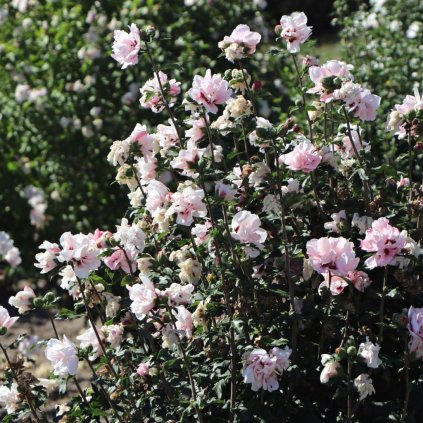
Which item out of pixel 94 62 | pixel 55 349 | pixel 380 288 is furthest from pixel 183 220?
pixel 94 62

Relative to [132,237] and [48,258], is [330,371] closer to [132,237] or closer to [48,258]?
[132,237]

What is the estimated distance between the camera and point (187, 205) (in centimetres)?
214

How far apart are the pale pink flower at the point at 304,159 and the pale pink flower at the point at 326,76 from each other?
20 cm

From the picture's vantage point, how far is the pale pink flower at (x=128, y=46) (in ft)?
7.92

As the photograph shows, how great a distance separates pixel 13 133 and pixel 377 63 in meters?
2.35

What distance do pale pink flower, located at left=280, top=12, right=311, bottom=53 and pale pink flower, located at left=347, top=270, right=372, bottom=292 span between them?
28.7 inches

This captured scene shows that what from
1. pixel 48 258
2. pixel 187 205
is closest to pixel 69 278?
pixel 48 258

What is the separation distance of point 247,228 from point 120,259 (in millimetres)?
393

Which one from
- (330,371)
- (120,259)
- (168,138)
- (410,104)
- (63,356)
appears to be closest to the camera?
(330,371)

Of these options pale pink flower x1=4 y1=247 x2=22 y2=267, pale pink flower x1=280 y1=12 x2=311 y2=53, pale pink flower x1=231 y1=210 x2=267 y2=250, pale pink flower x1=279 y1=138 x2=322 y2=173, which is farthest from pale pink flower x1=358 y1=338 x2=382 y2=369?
pale pink flower x1=4 y1=247 x2=22 y2=267

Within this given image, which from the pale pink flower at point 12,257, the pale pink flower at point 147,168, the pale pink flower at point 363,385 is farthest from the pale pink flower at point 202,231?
the pale pink flower at point 12,257

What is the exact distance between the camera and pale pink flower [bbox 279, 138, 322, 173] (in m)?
2.27

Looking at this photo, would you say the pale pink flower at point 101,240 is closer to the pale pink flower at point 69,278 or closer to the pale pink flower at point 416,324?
the pale pink flower at point 69,278

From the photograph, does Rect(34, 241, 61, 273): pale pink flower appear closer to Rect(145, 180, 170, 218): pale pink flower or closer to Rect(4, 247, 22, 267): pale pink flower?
Rect(145, 180, 170, 218): pale pink flower
